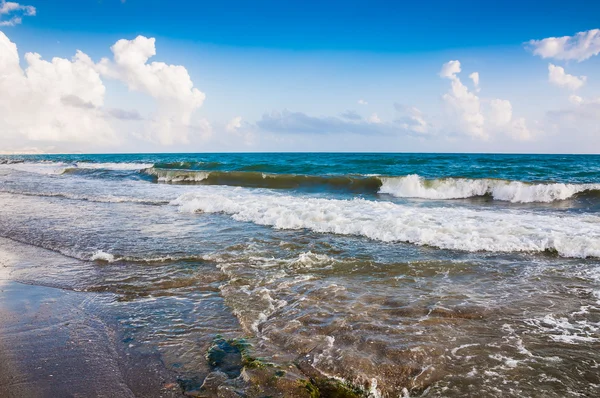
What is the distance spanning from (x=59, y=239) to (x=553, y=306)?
399 inches

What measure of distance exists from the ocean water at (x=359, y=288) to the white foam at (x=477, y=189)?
609 cm

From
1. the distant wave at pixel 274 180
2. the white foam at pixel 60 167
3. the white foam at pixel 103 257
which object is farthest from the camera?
the white foam at pixel 60 167

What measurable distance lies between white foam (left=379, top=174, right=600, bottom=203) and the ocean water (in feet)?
20.0

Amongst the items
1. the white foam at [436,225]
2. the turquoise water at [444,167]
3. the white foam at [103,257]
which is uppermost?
the turquoise water at [444,167]

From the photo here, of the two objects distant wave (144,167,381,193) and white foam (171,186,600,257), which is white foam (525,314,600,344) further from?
distant wave (144,167,381,193)

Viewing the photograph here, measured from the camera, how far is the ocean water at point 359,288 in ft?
11.2

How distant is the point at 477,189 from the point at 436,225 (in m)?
12.0

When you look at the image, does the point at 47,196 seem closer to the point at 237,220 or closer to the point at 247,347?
the point at 237,220

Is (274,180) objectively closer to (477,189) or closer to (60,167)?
(477,189)

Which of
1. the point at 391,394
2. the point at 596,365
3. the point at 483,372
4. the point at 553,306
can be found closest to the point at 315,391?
the point at 391,394

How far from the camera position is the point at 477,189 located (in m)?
19.5

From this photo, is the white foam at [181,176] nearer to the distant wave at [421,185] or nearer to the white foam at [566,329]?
the distant wave at [421,185]

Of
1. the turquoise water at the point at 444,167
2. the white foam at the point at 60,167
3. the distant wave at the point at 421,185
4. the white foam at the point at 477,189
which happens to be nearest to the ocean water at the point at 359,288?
the white foam at the point at 477,189

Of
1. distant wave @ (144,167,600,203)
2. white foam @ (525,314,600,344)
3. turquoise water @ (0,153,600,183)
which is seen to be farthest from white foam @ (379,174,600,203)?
white foam @ (525,314,600,344)
